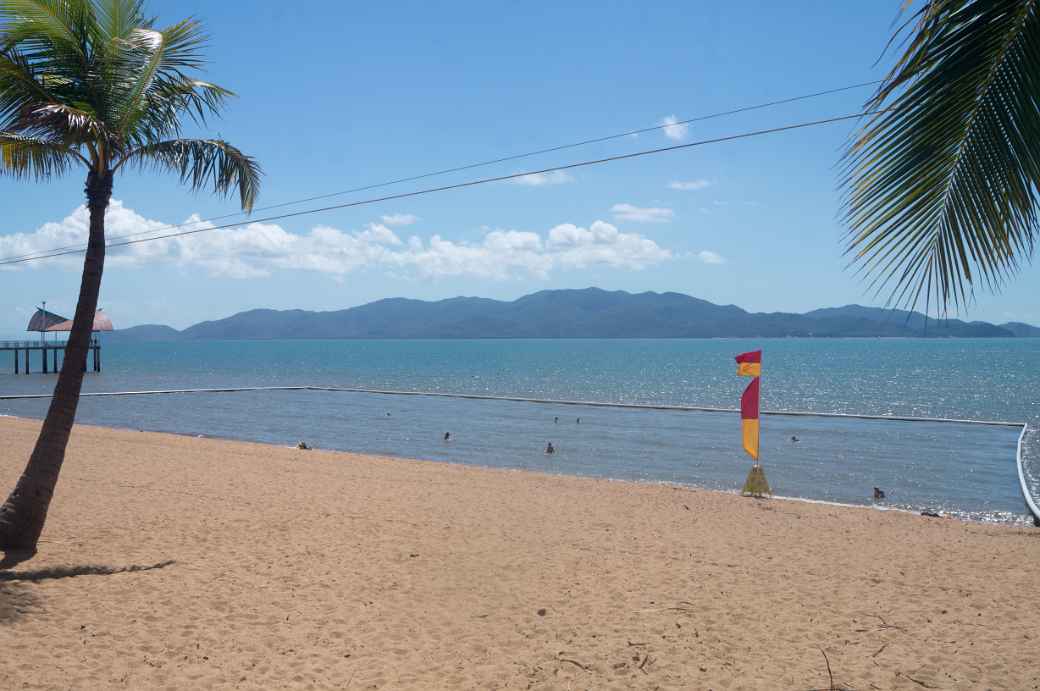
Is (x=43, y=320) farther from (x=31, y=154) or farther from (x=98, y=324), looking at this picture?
(x=31, y=154)

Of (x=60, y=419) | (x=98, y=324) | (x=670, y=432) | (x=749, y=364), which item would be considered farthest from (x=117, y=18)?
(x=98, y=324)

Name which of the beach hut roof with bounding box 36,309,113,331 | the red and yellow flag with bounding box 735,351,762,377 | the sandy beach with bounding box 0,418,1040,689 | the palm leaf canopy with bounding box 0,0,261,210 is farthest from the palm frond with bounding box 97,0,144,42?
the beach hut roof with bounding box 36,309,113,331

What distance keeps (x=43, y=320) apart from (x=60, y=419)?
2473 inches

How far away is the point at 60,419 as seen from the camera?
771cm

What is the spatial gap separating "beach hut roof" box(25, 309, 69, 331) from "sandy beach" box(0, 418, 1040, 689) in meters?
56.1

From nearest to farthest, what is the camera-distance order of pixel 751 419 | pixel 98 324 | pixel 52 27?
pixel 52 27
pixel 751 419
pixel 98 324

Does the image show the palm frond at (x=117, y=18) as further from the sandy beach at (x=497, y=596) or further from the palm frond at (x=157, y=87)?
the sandy beach at (x=497, y=596)

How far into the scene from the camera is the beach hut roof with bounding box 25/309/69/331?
61.0 meters

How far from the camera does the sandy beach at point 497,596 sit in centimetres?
580

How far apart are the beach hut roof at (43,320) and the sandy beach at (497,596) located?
2210 inches

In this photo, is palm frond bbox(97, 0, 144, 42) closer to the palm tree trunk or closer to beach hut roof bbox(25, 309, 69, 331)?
the palm tree trunk

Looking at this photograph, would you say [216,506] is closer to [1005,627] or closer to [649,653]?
[649,653]

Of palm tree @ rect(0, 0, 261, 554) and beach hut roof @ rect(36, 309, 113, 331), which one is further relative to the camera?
beach hut roof @ rect(36, 309, 113, 331)

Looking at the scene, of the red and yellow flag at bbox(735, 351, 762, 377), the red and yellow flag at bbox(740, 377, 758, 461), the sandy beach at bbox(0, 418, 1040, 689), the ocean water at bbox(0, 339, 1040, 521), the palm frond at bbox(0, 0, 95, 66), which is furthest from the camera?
the ocean water at bbox(0, 339, 1040, 521)
